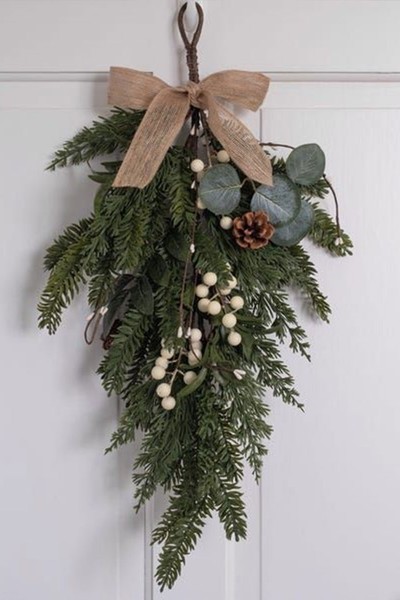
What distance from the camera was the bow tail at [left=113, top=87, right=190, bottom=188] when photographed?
1.89ft

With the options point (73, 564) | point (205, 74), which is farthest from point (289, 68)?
point (73, 564)

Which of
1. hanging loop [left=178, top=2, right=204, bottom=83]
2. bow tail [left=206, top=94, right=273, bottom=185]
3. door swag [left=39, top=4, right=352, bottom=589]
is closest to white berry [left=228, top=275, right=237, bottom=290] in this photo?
door swag [left=39, top=4, right=352, bottom=589]

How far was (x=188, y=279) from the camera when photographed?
2.02ft

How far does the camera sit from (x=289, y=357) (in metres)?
0.71

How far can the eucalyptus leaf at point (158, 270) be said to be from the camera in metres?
0.60

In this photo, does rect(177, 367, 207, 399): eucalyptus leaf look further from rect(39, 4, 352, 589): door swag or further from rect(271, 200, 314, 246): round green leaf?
rect(271, 200, 314, 246): round green leaf

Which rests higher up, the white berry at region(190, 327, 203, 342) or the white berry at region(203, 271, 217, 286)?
the white berry at region(203, 271, 217, 286)

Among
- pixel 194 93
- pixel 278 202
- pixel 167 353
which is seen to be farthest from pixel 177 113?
pixel 167 353

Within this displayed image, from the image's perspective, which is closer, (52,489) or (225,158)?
(225,158)

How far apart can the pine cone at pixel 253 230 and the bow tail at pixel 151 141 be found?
0.10m

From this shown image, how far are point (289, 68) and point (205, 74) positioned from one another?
97 mm

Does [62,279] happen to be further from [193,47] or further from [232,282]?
[193,47]

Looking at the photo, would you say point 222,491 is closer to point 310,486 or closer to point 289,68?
point 310,486

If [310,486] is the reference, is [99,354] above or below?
above
